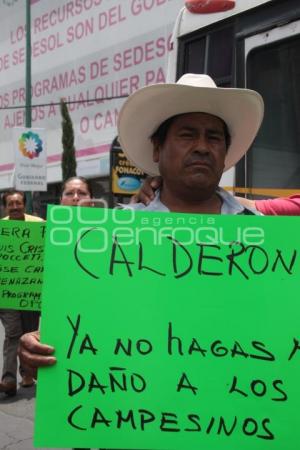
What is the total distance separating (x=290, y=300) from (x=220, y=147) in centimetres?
56

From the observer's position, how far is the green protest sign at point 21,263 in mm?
4457

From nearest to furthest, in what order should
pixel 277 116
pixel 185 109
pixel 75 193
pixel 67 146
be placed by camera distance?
pixel 185 109 → pixel 277 116 → pixel 75 193 → pixel 67 146

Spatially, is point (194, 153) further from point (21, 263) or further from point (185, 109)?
point (21, 263)

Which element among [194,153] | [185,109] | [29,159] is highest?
[29,159]

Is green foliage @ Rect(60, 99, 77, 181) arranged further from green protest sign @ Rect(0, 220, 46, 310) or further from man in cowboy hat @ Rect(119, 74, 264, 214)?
man in cowboy hat @ Rect(119, 74, 264, 214)

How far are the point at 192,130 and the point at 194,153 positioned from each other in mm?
108

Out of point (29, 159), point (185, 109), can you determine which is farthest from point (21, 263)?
Answer: point (29, 159)

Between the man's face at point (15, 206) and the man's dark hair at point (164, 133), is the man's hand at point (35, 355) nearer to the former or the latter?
the man's dark hair at point (164, 133)

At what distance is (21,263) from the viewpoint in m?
4.49

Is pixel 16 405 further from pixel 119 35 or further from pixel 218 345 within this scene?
pixel 119 35

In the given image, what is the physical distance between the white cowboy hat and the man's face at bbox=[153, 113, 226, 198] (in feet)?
0.14

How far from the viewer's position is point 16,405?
16.1ft

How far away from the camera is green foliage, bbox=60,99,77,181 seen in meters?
21.0

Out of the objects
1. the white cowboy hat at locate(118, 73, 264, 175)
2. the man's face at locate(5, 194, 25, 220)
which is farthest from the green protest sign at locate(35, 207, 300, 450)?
the man's face at locate(5, 194, 25, 220)
